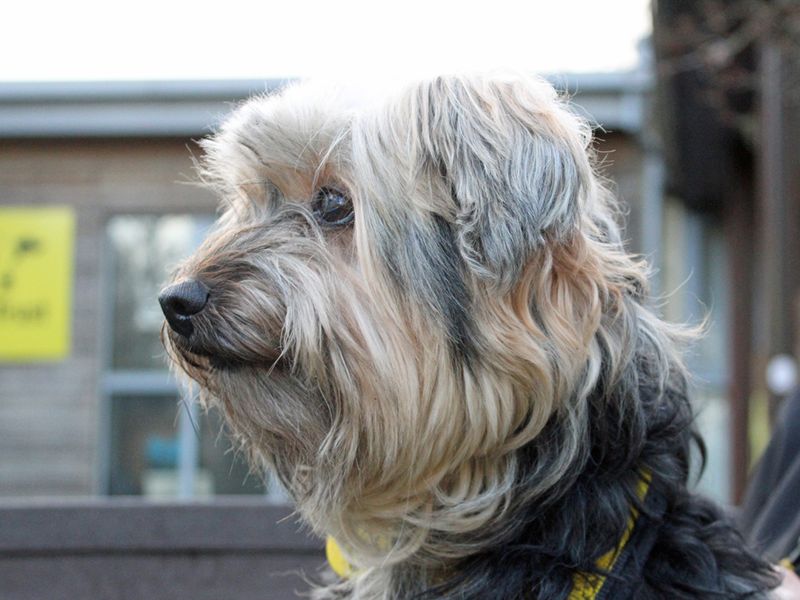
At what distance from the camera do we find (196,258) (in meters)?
1.97

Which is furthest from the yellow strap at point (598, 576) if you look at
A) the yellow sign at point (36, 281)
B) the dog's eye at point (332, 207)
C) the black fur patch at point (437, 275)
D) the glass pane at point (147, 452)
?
the yellow sign at point (36, 281)

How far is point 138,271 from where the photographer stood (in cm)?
734

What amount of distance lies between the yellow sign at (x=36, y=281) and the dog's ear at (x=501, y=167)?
576cm

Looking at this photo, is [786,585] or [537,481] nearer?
[537,481]

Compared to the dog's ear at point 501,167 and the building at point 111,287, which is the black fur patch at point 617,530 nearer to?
the dog's ear at point 501,167

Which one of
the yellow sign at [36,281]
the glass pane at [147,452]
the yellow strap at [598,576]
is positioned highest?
the yellow strap at [598,576]

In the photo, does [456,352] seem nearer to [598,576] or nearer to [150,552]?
[598,576]

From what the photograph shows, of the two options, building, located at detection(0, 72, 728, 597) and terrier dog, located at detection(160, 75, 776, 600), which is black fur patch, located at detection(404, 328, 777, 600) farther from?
building, located at detection(0, 72, 728, 597)

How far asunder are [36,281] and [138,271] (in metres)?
0.69

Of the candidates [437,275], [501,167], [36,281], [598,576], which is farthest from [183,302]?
[36,281]

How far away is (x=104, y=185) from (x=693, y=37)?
4185mm

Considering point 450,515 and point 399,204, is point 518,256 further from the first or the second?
point 450,515

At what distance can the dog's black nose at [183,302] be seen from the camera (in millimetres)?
1809

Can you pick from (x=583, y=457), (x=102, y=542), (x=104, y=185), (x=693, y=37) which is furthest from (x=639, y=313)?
(x=104, y=185)
